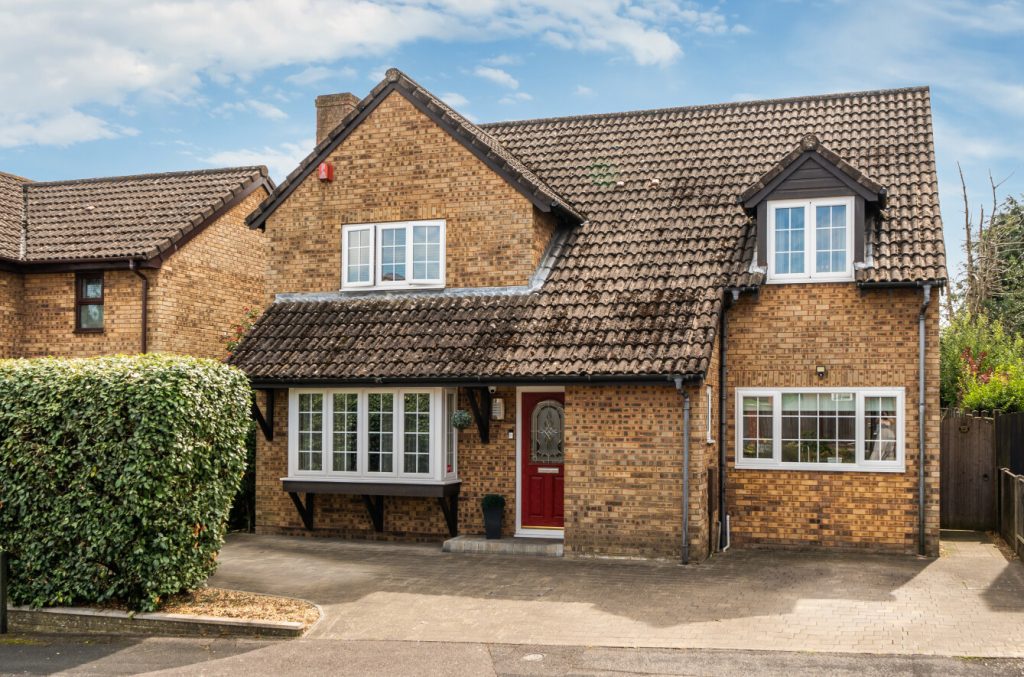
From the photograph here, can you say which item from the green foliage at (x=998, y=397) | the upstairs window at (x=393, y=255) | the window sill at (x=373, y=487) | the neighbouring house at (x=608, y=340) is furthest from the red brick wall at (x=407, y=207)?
the green foliage at (x=998, y=397)

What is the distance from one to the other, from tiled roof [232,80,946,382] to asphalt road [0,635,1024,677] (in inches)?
204

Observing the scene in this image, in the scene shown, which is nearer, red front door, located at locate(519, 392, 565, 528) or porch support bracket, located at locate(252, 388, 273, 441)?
red front door, located at locate(519, 392, 565, 528)

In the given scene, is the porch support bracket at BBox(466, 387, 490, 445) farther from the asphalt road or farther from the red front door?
the asphalt road

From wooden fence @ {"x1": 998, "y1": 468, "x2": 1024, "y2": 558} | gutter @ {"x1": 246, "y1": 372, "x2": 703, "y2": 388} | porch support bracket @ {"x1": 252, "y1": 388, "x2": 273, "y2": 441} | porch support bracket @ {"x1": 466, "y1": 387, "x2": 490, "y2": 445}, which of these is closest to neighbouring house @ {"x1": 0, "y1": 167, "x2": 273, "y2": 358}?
porch support bracket @ {"x1": 252, "y1": 388, "x2": 273, "y2": 441}

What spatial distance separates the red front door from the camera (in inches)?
645

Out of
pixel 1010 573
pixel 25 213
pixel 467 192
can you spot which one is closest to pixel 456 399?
pixel 467 192

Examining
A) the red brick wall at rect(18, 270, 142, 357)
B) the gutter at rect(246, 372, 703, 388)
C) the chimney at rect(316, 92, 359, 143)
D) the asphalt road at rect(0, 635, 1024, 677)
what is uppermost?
the chimney at rect(316, 92, 359, 143)

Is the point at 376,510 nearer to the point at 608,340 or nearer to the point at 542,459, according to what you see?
the point at 542,459

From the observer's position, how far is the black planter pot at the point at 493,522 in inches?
637

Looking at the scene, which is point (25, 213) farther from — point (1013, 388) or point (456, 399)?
point (1013, 388)

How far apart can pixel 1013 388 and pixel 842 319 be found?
539 centimetres

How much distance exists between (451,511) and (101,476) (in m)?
6.54

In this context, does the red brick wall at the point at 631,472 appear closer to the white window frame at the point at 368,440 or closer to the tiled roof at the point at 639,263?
the tiled roof at the point at 639,263

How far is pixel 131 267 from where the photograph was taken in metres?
21.0
